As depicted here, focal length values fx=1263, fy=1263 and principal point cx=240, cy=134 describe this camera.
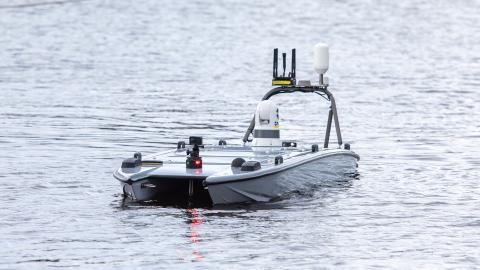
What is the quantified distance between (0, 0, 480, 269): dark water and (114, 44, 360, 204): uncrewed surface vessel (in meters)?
0.38

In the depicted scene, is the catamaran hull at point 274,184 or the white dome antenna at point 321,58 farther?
the white dome antenna at point 321,58

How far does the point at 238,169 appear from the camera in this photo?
25125mm

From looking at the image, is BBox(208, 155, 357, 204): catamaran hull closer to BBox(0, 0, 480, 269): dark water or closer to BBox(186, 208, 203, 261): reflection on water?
BBox(0, 0, 480, 269): dark water

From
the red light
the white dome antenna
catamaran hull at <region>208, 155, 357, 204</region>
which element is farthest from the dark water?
the white dome antenna

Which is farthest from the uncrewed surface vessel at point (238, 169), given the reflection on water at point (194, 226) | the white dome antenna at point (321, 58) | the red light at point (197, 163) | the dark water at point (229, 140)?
the white dome antenna at point (321, 58)

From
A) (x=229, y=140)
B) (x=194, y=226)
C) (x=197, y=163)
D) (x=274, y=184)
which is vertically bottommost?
(x=194, y=226)

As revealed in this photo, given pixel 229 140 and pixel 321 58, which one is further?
pixel 229 140

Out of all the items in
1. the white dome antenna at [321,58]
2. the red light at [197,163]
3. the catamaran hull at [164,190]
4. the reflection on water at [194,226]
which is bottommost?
the reflection on water at [194,226]

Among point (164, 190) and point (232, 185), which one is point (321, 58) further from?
point (232, 185)

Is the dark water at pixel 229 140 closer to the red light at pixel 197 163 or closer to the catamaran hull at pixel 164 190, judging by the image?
the catamaran hull at pixel 164 190

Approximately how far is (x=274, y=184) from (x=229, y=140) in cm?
1464

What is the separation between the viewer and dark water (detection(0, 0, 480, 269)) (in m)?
22.0

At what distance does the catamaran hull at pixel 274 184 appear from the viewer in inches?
985

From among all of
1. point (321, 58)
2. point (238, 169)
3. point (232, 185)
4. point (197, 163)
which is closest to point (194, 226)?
point (232, 185)
